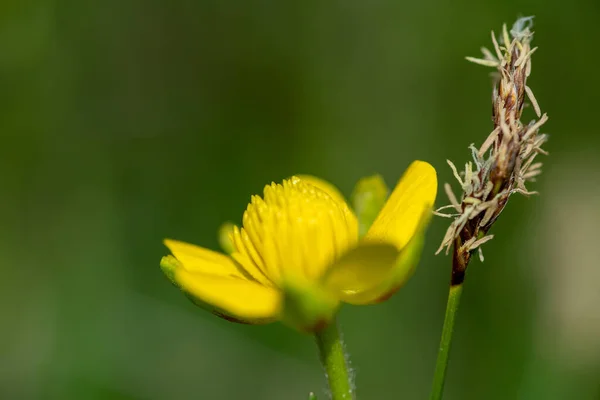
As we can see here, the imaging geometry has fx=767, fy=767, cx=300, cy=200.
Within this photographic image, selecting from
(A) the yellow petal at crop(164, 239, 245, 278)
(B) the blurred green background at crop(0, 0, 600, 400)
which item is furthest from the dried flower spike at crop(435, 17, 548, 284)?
(B) the blurred green background at crop(0, 0, 600, 400)

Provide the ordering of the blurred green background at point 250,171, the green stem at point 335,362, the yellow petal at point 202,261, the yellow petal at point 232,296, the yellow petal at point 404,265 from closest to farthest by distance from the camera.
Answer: the yellow petal at point 404,265 < the yellow petal at point 232,296 < the green stem at point 335,362 < the yellow petal at point 202,261 < the blurred green background at point 250,171

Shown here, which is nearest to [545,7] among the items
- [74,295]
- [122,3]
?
[122,3]

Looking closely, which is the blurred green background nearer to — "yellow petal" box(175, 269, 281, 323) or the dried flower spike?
the dried flower spike

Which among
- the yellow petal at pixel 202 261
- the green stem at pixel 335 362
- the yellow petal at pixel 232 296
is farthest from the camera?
the yellow petal at pixel 202 261

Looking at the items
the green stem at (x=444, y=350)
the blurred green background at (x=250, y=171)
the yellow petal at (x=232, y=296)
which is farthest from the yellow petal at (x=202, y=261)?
the blurred green background at (x=250, y=171)

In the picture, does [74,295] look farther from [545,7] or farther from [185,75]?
[545,7]

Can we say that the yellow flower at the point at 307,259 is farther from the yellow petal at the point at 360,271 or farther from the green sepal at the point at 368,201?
the green sepal at the point at 368,201
